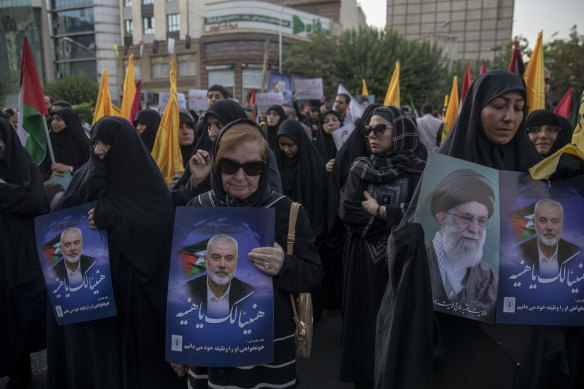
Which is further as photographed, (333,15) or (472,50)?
(472,50)

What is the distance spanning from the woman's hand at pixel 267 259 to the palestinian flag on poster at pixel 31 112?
2983 millimetres

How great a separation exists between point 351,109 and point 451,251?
19.0ft

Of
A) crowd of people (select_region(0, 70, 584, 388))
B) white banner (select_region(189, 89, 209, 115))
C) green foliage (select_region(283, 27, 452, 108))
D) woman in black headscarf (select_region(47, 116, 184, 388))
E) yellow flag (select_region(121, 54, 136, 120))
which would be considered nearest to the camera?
crowd of people (select_region(0, 70, 584, 388))

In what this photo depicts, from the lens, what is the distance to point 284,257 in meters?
1.72

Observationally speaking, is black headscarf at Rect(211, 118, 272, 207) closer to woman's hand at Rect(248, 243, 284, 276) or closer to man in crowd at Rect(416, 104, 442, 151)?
woman's hand at Rect(248, 243, 284, 276)

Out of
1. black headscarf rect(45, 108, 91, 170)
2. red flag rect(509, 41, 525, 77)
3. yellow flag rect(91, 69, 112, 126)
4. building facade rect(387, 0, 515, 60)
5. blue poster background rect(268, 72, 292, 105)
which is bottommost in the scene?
black headscarf rect(45, 108, 91, 170)

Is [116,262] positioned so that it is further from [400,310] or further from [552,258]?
[552,258]

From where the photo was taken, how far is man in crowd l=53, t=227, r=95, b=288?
2170mm

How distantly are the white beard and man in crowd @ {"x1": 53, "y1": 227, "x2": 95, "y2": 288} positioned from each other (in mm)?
1723

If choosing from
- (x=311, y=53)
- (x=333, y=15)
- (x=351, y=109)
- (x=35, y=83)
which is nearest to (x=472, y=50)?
(x=333, y=15)

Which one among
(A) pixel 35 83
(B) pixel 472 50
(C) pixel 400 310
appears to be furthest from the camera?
(B) pixel 472 50

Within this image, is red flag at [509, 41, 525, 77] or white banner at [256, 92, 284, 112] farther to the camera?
white banner at [256, 92, 284, 112]

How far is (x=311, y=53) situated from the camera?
92.4ft

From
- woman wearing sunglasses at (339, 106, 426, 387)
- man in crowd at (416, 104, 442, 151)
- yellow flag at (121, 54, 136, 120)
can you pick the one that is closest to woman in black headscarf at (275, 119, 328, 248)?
woman wearing sunglasses at (339, 106, 426, 387)
